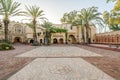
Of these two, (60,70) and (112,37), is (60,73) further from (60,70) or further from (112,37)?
(112,37)

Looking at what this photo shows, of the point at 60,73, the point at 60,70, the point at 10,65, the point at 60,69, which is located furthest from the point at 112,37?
the point at 60,73

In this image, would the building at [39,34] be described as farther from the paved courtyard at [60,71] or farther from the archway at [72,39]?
the paved courtyard at [60,71]

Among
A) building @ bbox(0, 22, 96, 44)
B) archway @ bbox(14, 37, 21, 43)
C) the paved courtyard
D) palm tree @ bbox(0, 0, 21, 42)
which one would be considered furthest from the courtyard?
archway @ bbox(14, 37, 21, 43)

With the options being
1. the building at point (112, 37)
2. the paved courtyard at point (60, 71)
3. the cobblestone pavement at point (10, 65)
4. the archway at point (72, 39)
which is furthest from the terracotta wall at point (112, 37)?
the paved courtyard at point (60, 71)

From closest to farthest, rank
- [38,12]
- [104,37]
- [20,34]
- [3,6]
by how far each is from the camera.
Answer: [3,6] → [38,12] → [104,37] → [20,34]

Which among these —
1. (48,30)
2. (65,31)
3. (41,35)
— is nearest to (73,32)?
(65,31)

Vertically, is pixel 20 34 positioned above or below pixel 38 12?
below

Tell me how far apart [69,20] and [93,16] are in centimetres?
2871

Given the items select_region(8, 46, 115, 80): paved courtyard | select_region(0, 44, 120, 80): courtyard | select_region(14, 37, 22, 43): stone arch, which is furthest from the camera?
select_region(14, 37, 22, 43): stone arch

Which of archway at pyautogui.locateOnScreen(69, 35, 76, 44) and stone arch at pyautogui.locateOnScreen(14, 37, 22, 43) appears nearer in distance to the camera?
stone arch at pyautogui.locateOnScreen(14, 37, 22, 43)

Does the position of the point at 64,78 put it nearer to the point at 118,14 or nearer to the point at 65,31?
the point at 118,14

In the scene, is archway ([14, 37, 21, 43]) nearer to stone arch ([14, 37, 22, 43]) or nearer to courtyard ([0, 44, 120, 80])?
stone arch ([14, 37, 22, 43])

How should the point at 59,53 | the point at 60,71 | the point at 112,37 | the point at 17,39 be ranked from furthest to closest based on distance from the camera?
the point at 17,39 → the point at 112,37 → the point at 59,53 → the point at 60,71

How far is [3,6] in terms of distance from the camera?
4325 centimetres
